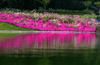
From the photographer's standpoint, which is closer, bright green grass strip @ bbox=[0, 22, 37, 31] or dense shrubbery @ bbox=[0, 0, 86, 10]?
bright green grass strip @ bbox=[0, 22, 37, 31]

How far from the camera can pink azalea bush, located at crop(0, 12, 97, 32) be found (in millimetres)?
28797

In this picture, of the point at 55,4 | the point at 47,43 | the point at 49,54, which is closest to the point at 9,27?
the point at 47,43

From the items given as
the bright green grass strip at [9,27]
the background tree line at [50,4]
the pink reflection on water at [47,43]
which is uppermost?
the background tree line at [50,4]

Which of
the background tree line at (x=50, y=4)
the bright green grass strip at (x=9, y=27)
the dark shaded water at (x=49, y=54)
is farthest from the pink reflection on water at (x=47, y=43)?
the background tree line at (x=50, y=4)

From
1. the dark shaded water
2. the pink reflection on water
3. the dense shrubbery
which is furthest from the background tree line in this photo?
the dark shaded water

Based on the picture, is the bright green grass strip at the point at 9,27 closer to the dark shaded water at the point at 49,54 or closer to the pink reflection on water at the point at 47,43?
the pink reflection on water at the point at 47,43

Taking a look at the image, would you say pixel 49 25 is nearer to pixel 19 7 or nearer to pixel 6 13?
pixel 6 13

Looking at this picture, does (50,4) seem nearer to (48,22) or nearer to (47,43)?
(48,22)

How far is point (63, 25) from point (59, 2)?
111ft

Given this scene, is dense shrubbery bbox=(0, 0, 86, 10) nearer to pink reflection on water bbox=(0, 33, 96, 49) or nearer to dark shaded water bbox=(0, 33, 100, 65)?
pink reflection on water bbox=(0, 33, 96, 49)

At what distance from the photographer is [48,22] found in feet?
100

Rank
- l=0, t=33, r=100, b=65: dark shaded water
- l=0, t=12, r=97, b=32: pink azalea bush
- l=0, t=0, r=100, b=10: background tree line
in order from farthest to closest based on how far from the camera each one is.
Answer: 1. l=0, t=0, r=100, b=10: background tree line
2. l=0, t=12, r=97, b=32: pink azalea bush
3. l=0, t=33, r=100, b=65: dark shaded water

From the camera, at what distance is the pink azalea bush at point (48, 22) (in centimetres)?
2880

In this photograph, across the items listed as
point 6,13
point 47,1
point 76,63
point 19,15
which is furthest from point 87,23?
point 47,1
